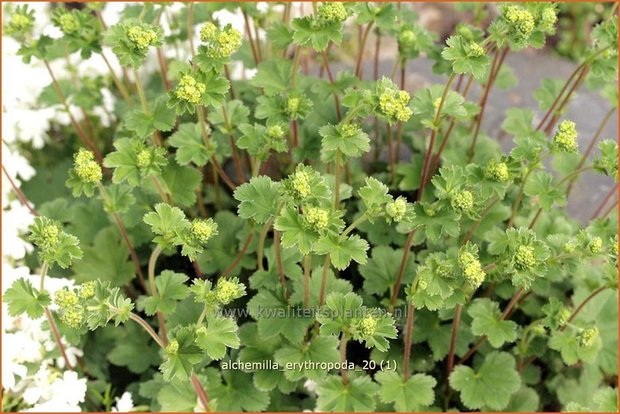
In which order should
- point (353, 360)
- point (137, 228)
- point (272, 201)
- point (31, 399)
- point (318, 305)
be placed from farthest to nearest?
1. point (137, 228)
2. point (353, 360)
3. point (31, 399)
4. point (318, 305)
5. point (272, 201)

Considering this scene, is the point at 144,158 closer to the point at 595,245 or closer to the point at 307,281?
the point at 307,281

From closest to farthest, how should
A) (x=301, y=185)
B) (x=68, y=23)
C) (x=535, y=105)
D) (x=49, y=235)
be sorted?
(x=301, y=185) → (x=49, y=235) → (x=68, y=23) → (x=535, y=105)

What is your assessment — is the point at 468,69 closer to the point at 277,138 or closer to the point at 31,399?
the point at 277,138

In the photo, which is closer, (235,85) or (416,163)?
(416,163)

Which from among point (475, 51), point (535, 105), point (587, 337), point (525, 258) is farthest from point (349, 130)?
point (535, 105)

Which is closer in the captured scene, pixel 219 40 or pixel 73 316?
pixel 73 316

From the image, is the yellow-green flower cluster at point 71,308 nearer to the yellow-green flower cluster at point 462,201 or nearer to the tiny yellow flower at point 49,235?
the tiny yellow flower at point 49,235

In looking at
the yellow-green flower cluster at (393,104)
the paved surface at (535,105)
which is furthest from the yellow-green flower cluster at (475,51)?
the paved surface at (535,105)

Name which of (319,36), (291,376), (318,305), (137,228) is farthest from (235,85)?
(291,376)
